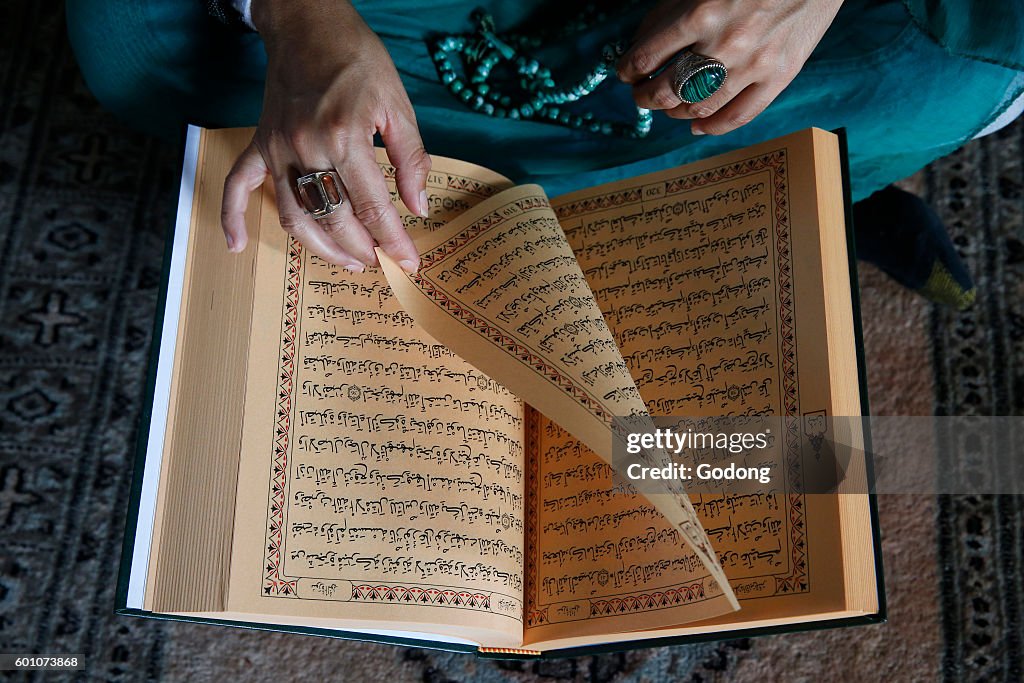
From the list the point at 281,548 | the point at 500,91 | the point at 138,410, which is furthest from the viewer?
the point at 138,410

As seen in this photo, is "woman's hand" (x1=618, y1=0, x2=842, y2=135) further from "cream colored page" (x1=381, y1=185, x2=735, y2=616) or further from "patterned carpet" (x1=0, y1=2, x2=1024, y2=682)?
"patterned carpet" (x1=0, y1=2, x2=1024, y2=682)

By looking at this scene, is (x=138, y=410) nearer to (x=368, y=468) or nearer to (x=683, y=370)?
(x=368, y=468)

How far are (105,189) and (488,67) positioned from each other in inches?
22.5

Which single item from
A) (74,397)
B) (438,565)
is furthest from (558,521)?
(74,397)

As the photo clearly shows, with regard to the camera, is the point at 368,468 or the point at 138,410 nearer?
the point at 368,468

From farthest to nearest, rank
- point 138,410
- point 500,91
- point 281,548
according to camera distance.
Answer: point 138,410, point 500,91, point 281,548

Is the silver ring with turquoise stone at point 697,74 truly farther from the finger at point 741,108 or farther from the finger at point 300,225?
the finger at point 300,225

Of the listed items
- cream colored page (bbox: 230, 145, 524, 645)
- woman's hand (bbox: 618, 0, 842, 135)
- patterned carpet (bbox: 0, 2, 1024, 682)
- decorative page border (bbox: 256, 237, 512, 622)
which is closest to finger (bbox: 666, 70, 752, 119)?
woman's hand (bbox: 618, 0, 842, 135)

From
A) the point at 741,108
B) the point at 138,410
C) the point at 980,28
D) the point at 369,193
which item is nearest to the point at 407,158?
the point at 369,193

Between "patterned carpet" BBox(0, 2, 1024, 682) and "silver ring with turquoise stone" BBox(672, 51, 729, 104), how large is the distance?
558 mm

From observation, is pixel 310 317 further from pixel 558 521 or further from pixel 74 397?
pixel 74 397

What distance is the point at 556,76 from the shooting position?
76 centimetres

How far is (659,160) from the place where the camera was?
736 millimetres

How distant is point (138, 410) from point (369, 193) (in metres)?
0.53
